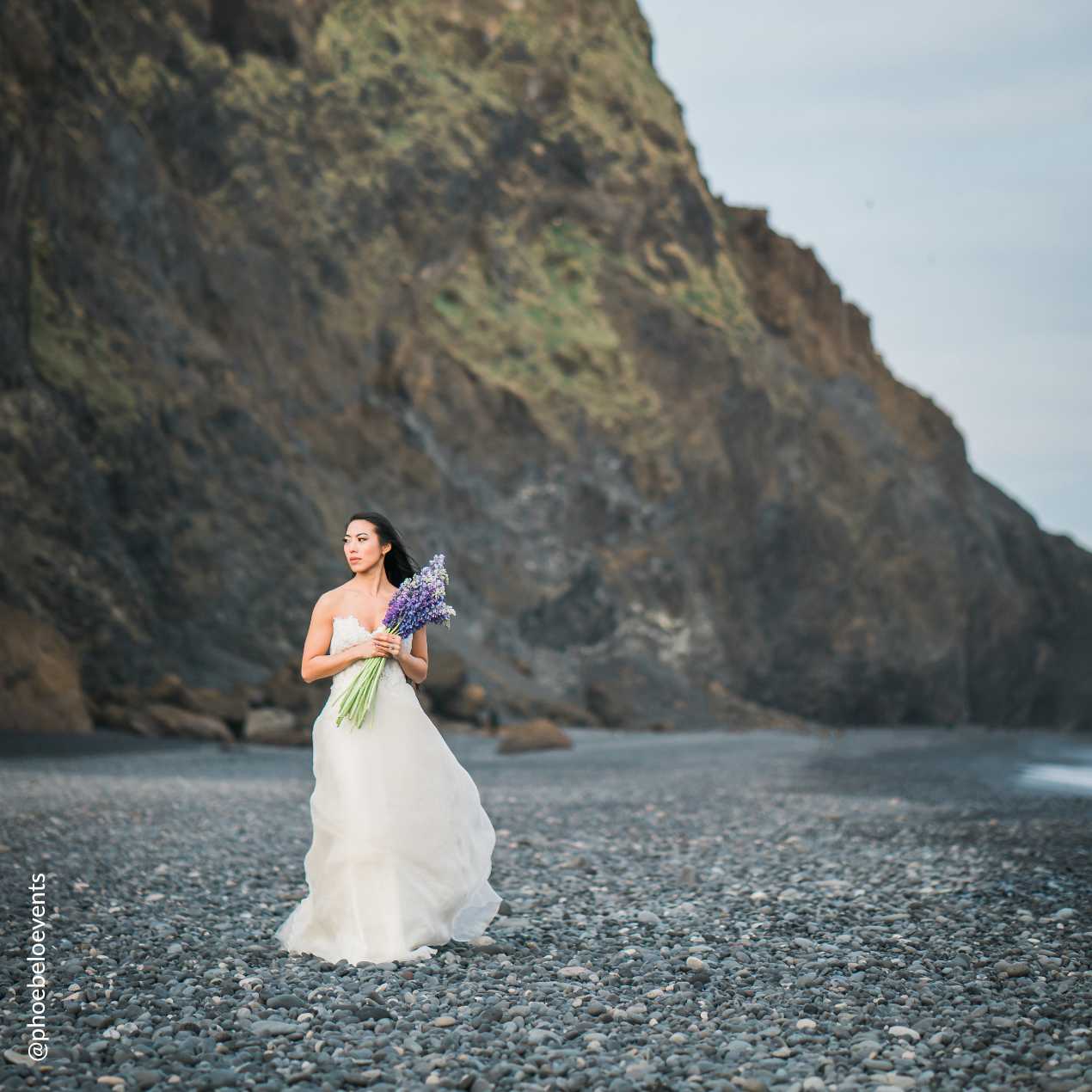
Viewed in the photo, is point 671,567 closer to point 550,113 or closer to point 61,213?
point 550,113

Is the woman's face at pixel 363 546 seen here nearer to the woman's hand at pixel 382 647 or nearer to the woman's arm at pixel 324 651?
the woman's arm at pixel 324 651

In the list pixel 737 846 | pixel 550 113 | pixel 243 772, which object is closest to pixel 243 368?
pixel 243 772

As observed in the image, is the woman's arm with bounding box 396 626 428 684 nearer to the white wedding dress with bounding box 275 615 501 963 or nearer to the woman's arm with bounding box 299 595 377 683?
the white wedding dress with bounding box 275 615 501 963

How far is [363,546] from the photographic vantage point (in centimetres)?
577

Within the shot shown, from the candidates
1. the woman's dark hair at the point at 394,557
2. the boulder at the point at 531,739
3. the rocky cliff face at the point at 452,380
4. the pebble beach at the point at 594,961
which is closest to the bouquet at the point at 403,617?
the woman's dark hair at the point at 394,557

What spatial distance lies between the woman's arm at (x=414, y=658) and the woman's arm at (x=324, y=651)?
0.17 metres

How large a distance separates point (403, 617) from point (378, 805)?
0.91 metres

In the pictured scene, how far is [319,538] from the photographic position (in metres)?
24.8

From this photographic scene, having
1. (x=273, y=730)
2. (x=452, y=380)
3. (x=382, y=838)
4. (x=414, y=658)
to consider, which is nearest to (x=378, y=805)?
(x=382, y=838)

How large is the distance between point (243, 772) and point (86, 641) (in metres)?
6.16

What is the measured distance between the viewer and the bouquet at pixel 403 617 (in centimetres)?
560

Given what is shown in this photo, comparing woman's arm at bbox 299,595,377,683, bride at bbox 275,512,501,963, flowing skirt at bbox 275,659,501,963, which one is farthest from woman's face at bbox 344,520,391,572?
flowing skirt at bbox 275,659,501,963

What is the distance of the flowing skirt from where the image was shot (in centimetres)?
553

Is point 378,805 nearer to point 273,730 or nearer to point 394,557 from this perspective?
point 394,557
